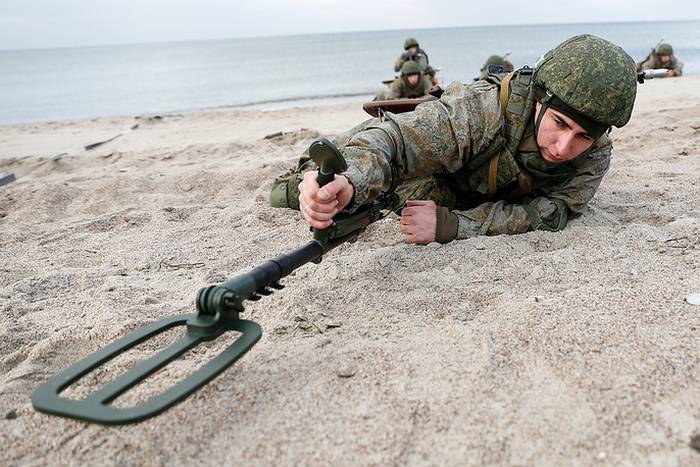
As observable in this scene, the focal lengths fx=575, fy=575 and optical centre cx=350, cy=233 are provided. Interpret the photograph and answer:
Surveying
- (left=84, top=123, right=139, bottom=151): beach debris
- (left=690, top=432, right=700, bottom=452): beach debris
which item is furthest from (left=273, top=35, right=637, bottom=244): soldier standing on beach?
(left=84, top=123, right=139, bottom=151): beach debris

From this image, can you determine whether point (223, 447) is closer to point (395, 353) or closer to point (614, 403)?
point (395, 353)

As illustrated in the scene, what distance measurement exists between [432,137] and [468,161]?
37 cm

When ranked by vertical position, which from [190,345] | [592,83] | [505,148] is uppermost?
[592,83]

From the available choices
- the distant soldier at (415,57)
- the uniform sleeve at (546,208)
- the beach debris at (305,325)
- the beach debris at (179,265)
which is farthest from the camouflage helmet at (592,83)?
the distant soldier at (415,57)

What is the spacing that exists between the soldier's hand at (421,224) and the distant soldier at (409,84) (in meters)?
7.11

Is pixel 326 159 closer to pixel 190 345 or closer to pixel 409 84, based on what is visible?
pixel 190 345

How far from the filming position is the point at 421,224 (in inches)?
112

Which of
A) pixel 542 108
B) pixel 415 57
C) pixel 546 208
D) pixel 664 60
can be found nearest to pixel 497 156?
pixel 542 108

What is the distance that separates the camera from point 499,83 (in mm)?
2967

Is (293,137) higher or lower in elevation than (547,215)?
lower

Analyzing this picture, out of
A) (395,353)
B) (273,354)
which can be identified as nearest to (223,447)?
(273,354)

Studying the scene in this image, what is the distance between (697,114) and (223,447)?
6.79 meters

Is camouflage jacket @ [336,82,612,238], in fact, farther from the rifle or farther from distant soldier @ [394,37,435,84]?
distant soldier @ [394,37,435,84]

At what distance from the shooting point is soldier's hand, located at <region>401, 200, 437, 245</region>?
2846 millimetres
